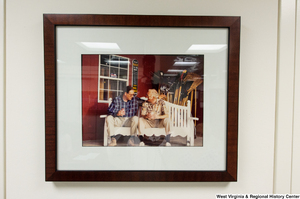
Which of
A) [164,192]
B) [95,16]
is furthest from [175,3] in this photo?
[164,192]

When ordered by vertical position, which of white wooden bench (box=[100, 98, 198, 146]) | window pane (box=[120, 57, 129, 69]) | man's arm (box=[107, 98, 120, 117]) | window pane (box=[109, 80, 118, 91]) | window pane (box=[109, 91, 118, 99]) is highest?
window pane (box=[120, 57, 129, 69])

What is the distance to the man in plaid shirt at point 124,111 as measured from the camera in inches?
24.5

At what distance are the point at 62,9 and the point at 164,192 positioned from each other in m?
0.79

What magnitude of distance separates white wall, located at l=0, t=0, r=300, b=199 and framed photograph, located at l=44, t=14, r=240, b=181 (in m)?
0.05

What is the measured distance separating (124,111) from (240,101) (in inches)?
17.2

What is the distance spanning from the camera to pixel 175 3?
64 centimetres

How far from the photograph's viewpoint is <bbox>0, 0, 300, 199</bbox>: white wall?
0.64m

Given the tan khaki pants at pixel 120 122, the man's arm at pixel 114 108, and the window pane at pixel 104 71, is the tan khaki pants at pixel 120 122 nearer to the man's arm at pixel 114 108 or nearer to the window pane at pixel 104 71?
the man's arm at pixel 114 108

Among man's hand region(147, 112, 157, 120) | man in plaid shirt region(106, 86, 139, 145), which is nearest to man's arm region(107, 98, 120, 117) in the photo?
man in plaid shirt region(106, 86, 139, 145)

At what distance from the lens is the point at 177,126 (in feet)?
2.06

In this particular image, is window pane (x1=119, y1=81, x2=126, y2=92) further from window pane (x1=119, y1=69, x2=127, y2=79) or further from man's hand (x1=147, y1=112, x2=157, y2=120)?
man's hand (x1=147, y1=112, x2=157, y2=120)

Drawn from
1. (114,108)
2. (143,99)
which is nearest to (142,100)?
(143,99)

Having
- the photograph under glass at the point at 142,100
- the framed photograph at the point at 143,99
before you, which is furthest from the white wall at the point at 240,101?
the photograph under glass at the point at 142,100

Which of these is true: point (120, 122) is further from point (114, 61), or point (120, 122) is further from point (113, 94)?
point (114, 61)
